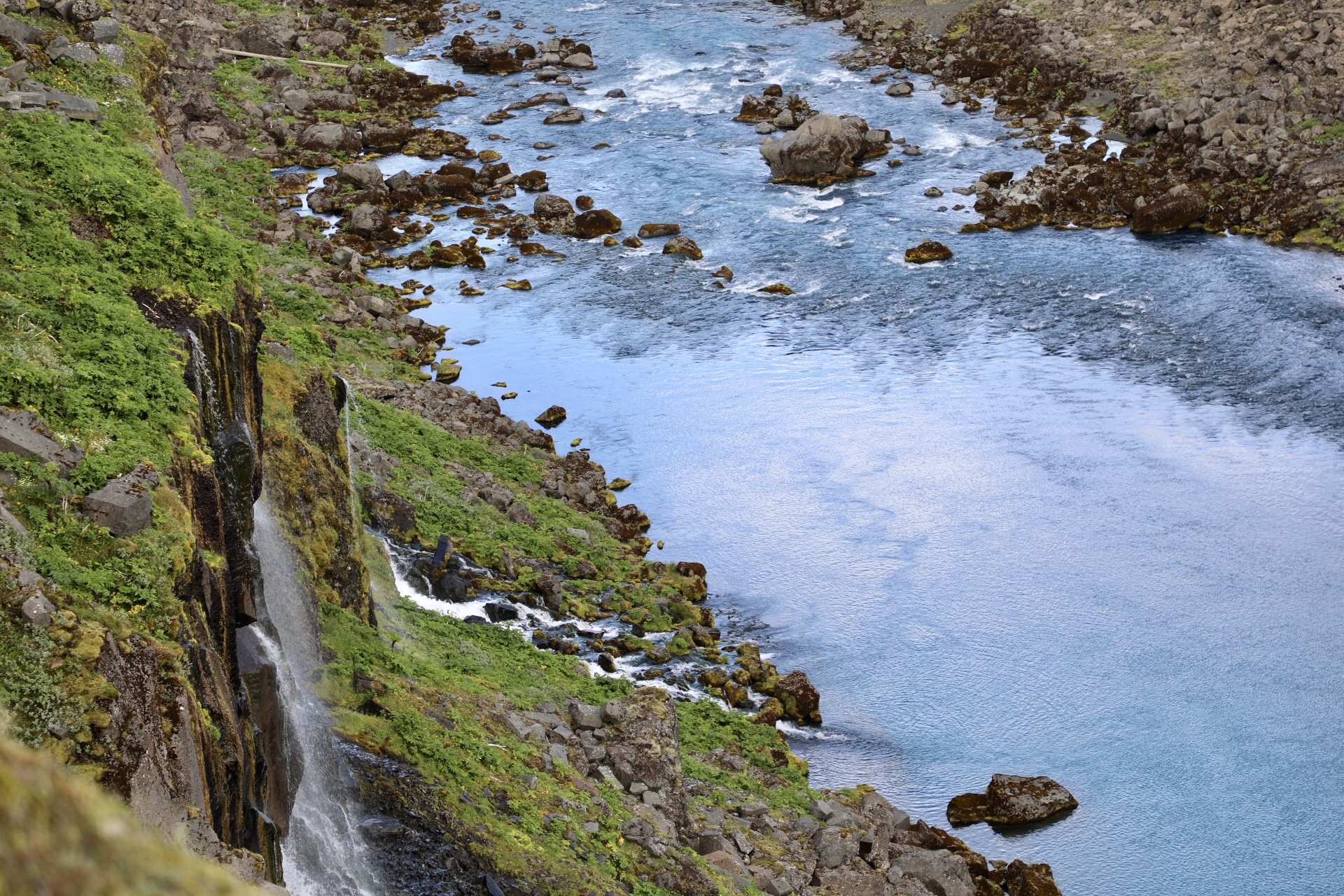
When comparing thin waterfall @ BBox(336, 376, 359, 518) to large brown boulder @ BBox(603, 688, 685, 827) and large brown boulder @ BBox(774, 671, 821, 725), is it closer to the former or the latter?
large brown boulder @ BBox(603, 688, 685, 827)

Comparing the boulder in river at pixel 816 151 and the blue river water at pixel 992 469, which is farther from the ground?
the boulder in river at pixel 816 151

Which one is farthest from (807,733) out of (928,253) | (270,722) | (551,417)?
(928,253)

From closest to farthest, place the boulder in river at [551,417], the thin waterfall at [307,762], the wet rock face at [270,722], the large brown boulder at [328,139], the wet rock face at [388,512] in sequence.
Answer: the wet rock face at [270,722] < the thin waterfall at [307,762] < the wet rock face at [388,512] < the boulder in river at [551,417] < the large brown boulder at [328,139]

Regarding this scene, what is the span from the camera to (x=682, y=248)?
102 ft

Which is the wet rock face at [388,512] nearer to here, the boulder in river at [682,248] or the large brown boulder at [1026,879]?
the large brown boulder at [1026,879]

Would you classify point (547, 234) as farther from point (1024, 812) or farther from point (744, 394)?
point (1024, 812)

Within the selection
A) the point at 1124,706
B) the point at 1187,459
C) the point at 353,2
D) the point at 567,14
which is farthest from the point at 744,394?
the point at 353,2

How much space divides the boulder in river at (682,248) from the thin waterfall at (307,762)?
2149 cm

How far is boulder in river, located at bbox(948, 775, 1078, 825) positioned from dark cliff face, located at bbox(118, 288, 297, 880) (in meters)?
9.07

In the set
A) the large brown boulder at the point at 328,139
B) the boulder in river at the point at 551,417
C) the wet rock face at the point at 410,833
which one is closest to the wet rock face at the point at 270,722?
the wet rock face at the point at 410,833

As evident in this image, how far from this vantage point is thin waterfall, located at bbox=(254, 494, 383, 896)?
9.35 m

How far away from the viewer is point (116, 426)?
8078mm

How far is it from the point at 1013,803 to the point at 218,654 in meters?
10.6

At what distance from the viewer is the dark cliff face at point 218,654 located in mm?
6648
